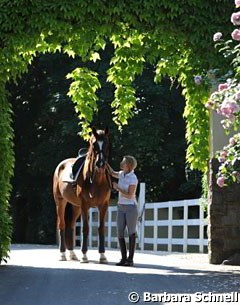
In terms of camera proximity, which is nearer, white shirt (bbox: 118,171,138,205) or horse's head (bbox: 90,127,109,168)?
horse's head (bbox: 90,127,109,168)

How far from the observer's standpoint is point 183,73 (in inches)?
545

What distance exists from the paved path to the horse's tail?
1419 mm

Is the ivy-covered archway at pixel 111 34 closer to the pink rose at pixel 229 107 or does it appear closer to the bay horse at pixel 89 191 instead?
the bay horse at pixel 89 191

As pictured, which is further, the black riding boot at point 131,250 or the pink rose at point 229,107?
the black riding boot at point 131,250

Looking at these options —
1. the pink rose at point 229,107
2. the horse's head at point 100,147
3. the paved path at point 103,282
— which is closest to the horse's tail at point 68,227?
the paved path at point 103,282

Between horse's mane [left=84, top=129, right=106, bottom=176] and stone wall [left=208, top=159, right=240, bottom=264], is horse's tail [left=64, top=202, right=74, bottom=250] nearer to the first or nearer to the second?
horse's mane [left=84, top=129, right=106, bottom=176]

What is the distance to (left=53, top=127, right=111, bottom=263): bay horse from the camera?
14.1m

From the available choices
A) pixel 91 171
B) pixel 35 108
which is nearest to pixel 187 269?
pixel 91 171

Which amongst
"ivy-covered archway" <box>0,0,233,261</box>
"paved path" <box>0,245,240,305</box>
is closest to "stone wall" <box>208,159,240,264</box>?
"paved path" <box>0,245,240,305</box>

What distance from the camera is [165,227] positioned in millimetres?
28531

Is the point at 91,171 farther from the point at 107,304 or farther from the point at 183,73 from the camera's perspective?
the point at 107,304

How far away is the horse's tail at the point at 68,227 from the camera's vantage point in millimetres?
15766

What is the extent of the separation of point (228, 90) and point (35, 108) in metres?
25.1

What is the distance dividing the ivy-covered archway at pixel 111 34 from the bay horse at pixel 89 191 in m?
1.49
